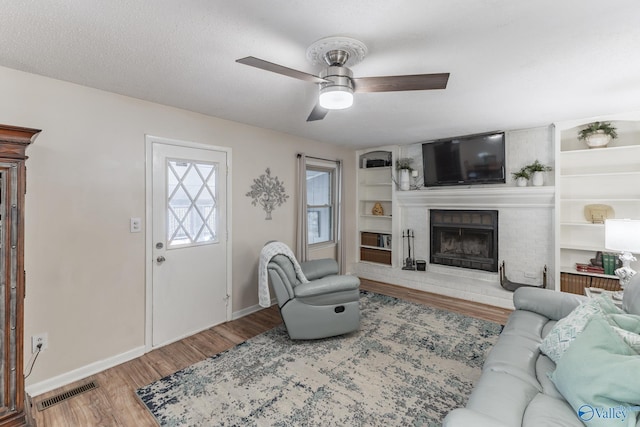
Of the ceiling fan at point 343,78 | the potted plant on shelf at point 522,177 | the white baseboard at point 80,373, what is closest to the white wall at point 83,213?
the white baseboard at point 80,373

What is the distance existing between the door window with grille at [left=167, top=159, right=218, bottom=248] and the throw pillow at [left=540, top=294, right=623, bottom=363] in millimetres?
3060

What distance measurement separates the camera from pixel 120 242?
2.67 meters

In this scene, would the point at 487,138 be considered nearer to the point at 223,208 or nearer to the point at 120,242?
the point at 223,208

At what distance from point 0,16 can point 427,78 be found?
2.28m

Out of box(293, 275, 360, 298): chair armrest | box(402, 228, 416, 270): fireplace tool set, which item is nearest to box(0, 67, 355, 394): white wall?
box(293, 275, 360, 298): chair armrest

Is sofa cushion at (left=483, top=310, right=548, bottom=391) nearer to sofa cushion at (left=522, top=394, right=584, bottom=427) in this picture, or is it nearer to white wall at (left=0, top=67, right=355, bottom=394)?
sofa cushion at (left=522, top=394, right=584, bottom=427)

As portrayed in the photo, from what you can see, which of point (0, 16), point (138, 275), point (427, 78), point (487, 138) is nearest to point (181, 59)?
point (0, 16)

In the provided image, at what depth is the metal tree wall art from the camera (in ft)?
12.4

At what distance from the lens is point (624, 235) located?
2.61 m

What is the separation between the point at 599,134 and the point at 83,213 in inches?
210

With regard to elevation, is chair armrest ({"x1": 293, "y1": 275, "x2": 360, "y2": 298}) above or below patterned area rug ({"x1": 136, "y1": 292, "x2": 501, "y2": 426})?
above

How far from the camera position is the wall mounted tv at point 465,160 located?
4094 mm

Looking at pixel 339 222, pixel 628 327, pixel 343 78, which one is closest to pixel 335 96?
pixel 343 78

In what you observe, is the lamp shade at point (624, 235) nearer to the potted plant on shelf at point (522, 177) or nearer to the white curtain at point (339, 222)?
the potted plant on shelf at point (522, 177)
